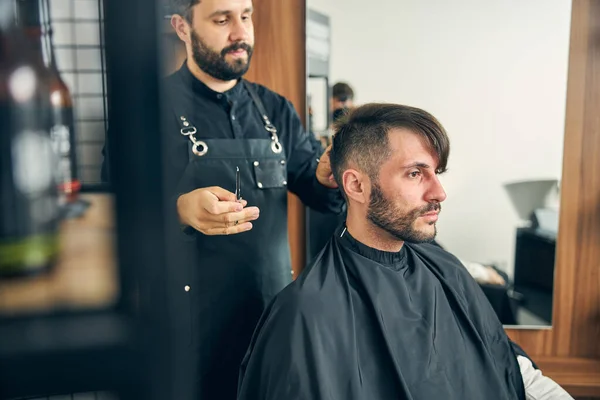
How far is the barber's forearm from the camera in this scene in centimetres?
129

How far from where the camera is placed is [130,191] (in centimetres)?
27

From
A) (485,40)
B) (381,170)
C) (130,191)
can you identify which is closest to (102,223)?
(130,191)

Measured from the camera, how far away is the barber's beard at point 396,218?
1298 millimetres

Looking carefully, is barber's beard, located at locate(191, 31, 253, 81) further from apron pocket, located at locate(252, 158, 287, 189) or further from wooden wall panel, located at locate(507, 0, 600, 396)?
wooden wall panel, located at locate(507, 0, 600, 396)

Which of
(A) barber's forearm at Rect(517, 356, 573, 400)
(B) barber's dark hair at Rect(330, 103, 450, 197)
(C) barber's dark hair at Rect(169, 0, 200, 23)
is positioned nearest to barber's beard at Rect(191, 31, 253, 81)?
(B) barber's dark hair at Rect(330, 103, 450, 197)

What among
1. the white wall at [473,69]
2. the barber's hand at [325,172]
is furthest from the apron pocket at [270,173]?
the white wall at [473,69]

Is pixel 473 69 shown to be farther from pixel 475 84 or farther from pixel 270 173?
pixel 270 173

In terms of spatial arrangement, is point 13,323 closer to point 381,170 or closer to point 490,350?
point 381,170

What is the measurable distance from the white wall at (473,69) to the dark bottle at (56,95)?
70.6 inches

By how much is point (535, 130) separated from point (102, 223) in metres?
2.05

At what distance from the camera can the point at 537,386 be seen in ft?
4.40

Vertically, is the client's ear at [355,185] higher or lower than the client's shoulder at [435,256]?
higher

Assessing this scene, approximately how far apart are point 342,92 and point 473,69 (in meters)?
0.53

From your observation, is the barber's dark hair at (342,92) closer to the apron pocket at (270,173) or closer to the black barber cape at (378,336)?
the apron pocket at (270,173)
